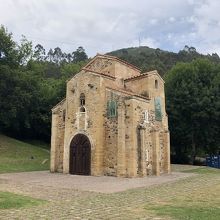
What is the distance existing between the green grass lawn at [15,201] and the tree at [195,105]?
27.5 m

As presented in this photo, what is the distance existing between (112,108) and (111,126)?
1289 mm

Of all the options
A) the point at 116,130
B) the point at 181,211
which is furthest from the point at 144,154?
the point at 181,211

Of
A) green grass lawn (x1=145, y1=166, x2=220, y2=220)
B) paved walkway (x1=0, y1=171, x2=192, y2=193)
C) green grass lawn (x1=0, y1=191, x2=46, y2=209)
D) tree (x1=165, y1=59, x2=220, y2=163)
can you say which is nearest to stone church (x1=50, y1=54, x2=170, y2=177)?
paved walkway (x1=0, y1=171, x2=192, y2=193)

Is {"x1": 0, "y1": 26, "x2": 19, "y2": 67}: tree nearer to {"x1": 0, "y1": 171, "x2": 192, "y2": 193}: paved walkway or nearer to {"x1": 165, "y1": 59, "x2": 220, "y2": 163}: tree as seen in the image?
{"x1": 165, "y1": 59, "x2": 220, "y2": 163}: tree

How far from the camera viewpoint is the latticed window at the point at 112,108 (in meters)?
25.8

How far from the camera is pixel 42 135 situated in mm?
46844

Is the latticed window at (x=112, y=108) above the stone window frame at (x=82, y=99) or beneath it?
beneath

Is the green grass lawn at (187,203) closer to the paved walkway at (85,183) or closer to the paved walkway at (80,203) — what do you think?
the paved walkway at (80,203)

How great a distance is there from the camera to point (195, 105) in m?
38.3

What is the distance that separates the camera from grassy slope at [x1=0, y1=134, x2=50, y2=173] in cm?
2853

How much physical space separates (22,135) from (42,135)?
255 centimetres

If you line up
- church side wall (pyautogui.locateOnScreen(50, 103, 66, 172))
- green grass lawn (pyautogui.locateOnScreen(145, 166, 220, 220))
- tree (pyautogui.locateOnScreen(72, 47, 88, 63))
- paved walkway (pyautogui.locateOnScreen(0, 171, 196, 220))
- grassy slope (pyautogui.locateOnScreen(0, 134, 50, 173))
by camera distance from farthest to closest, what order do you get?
1. tree (pyautogui.locateOnScreen(72, 47, 88, 63))
2. grassy slope (pyautogui.locateOnScreen(0, 134, 50, 173))
3. church side wall (pyautogui.locateOnScreen(50, 103, 66, 172))
4. green grass lawn (pyautogui.locateOnScreen(145, 166, 220, 220))
5. paved walkway (pyautogui.locateOnScreen(0, 171, 196, 220))

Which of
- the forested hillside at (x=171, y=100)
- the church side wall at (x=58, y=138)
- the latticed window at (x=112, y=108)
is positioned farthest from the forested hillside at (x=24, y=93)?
the latticed window at (x=112, y=108)

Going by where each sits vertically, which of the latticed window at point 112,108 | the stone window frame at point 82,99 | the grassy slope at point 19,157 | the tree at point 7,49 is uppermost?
the tree at point 7,49
